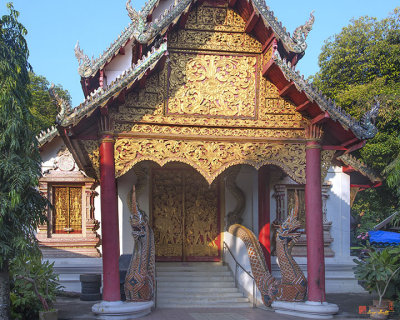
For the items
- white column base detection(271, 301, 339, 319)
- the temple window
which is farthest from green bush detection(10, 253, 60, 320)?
white column base detection(271, 301, 339, 319)

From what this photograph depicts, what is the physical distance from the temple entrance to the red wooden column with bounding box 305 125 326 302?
326 centimetres

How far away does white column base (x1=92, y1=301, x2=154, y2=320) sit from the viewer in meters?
8.70

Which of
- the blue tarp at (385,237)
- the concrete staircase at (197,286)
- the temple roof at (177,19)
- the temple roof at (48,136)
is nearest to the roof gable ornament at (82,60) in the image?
the temple roof at (48,136)

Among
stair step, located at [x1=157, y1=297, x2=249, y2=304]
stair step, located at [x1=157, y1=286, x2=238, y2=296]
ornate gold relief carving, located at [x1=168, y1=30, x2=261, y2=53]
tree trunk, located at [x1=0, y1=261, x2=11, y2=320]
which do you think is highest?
ornate gold relief carving, located at [x1=168, y1=30, x2=261, y2=53]

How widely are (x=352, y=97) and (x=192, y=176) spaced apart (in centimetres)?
704

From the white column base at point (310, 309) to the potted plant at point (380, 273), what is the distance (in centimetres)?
84

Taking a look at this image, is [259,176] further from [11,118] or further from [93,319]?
[11,118]

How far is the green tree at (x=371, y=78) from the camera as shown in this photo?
1513 centimetres

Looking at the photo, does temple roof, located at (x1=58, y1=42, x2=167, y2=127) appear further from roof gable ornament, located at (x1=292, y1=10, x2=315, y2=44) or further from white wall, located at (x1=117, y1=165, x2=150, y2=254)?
white wall, located at (x1=117, y1=165, x2=150, y2=254)

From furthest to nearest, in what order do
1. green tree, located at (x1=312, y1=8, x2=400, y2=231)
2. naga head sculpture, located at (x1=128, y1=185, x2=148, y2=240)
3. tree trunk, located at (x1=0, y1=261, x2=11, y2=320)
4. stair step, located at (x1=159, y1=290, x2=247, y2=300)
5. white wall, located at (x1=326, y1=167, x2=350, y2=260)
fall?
green tree, located at (x1=312, y1=8, x2=400, y2=231) < white wall, located at (x1=326, y1=167, x2=350, y2=260) < stair step, located at (x1=159, y1=290, x2=247, y2=300) < naga head sculpture, located at (x1=128, y1=185, x2=148, y2=240) < tree trunk, located at (x1=0, y1=261, x2=11, y2=320)

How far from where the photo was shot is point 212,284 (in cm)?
1099

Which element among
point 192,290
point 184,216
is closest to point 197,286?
point 192,290

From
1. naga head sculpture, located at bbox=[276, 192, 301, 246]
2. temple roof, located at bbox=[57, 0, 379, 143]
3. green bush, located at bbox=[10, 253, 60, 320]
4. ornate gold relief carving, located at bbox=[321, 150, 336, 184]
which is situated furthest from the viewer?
ornate gold relief carving, located at bbox=[321, 150, 336, 184]

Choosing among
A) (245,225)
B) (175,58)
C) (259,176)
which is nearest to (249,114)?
(175,58)
